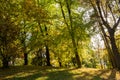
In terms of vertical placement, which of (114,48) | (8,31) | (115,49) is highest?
Answer: (8,31)

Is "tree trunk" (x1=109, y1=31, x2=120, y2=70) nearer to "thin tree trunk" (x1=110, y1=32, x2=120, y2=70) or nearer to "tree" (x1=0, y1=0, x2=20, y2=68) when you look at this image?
"thin tree trunk" (x1=110, y1=32, x2=120, y2=70)

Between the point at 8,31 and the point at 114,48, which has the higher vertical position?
the point at 8,31

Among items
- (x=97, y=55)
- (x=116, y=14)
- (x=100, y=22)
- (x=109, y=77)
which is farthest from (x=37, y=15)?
(x=97, y=55)

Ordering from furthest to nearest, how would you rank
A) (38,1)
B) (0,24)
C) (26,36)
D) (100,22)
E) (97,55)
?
1. (97,55)
2. (26,36)
3. (38,1)
4. (100,22)
5. (0,24)

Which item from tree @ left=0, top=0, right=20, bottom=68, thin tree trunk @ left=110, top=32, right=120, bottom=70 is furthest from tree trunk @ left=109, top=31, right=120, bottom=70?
Result: tree @ left=0, top=0, right=20, bottom=68

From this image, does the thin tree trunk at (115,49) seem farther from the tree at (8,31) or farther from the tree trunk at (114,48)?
the tree at (8,31)

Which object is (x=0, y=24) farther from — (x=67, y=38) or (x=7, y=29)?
(x=67, y=38)

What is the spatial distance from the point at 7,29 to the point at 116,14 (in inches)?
504

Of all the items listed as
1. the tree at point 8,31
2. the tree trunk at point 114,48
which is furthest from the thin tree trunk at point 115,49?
the tree at point 8,31

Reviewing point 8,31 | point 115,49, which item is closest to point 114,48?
point 115,49

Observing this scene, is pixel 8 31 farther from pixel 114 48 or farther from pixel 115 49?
pixel 115 49

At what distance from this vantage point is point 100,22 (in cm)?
2903

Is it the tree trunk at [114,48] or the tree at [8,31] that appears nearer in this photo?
the tree at [8,31]

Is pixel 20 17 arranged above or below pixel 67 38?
above
